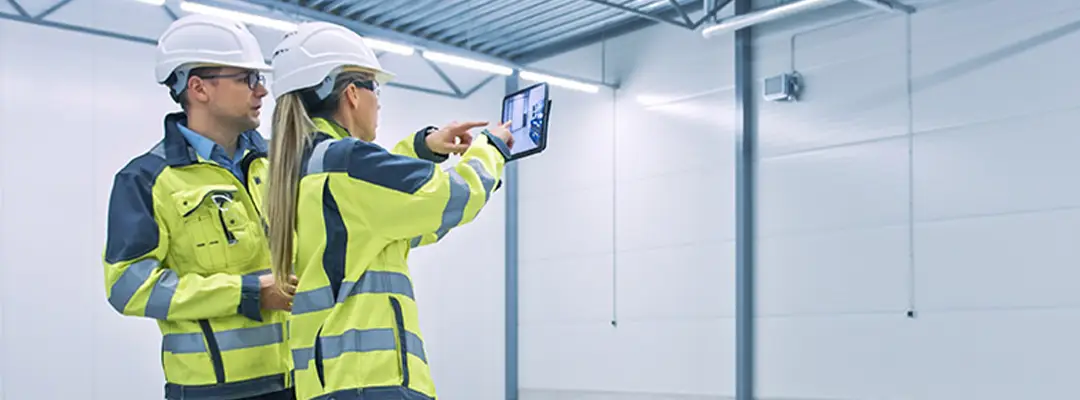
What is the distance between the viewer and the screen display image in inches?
148

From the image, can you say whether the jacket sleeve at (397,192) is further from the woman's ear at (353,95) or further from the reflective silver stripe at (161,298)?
the reflective silver stripe at (161,298)

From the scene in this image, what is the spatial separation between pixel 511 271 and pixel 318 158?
505 inches

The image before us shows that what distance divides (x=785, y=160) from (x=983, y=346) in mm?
2896

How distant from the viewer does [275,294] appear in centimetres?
350

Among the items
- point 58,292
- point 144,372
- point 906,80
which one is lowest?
point 144,372

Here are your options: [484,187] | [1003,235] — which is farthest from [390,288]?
[1003,235]

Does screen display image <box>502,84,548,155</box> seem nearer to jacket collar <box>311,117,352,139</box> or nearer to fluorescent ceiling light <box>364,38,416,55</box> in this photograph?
jacket collar <box>311,117,352,139</box>

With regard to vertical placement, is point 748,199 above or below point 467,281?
above

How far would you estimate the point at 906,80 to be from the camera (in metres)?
11.0

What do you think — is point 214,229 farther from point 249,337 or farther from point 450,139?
point 450,139

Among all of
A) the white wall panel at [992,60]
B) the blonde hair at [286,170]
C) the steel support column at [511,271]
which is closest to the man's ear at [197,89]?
the blonde hair at [286,170]

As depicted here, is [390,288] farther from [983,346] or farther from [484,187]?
[983,346]

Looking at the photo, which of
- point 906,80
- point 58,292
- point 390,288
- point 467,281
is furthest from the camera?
point 467,281

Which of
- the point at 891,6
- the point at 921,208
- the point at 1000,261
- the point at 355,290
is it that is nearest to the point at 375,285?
the point at 355,290
